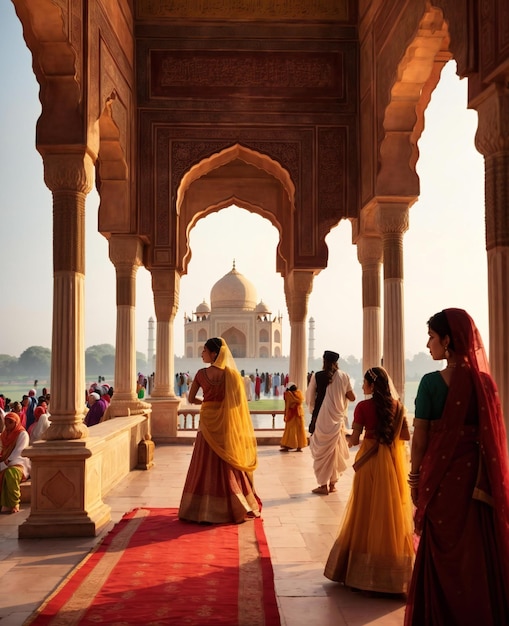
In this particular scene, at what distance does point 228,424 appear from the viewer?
6.19 meters

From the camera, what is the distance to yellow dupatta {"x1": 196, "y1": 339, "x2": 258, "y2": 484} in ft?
20.2

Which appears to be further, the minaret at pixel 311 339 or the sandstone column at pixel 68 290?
the minaret at pixel 311 339

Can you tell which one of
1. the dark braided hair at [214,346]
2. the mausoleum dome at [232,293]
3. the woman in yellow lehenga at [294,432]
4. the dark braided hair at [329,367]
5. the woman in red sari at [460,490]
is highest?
the mausoleum dome at [232,293]

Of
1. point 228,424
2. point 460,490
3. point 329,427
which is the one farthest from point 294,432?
point 460,490

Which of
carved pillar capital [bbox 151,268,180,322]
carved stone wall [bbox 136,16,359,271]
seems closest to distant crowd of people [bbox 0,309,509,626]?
carved stone wall [bbox 136,16,359,271]

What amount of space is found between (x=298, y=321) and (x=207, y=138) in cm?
417

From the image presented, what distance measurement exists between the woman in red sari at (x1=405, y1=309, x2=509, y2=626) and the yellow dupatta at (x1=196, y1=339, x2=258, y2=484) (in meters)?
3.09

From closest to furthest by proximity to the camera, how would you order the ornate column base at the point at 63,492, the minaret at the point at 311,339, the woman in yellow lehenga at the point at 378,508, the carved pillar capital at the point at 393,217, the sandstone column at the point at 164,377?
the woman in yellow lehenga at the point at 378,508
the ornate column base at the point at 63,492
the carved pillar capital at the point at 393,217
the sandstone column at the point at 164,377
the minaret at the point at 311,339

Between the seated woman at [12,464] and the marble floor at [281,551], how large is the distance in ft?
0.62

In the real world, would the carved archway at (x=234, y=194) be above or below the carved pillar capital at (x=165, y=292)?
above

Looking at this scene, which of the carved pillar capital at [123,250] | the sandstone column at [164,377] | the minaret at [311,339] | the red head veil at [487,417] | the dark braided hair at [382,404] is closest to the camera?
the red head veil at [487,417]

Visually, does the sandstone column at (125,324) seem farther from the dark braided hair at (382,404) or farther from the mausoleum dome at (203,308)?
the mausoleum dome at (203,308)

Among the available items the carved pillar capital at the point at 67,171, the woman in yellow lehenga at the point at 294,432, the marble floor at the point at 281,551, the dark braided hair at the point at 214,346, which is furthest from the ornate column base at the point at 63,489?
the woman in yellow lehenga at the point at 294,432

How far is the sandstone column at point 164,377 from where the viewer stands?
11.9 metres
